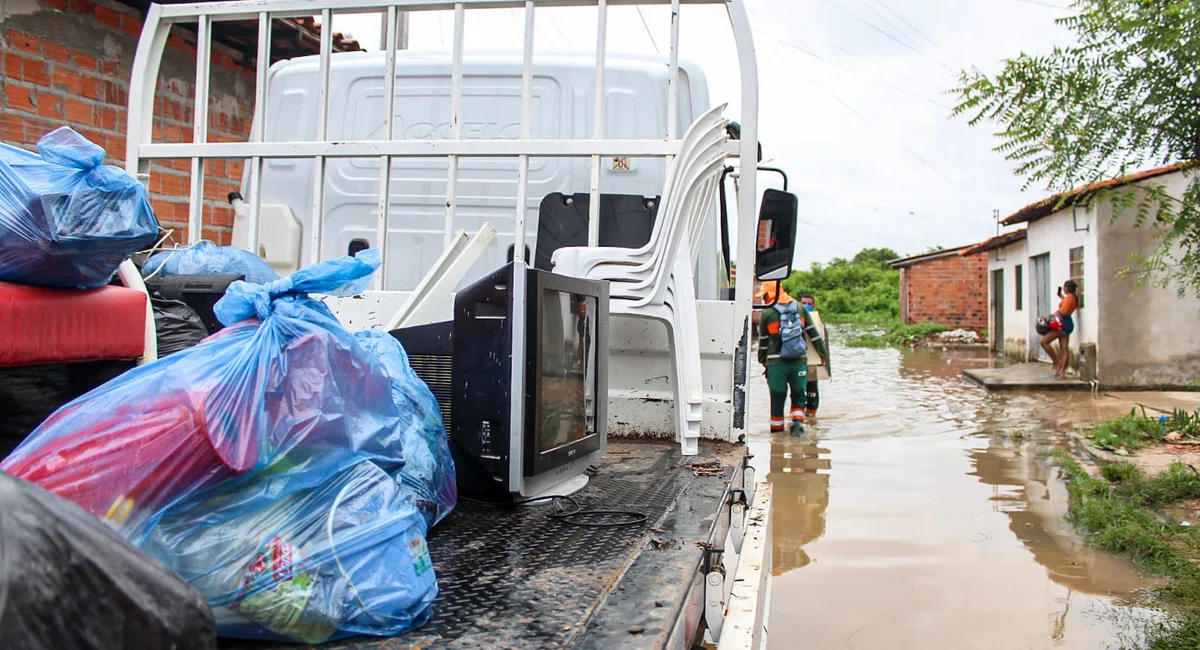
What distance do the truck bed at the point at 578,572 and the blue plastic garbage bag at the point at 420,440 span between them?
0.07 m

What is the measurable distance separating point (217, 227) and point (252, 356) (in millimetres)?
4048

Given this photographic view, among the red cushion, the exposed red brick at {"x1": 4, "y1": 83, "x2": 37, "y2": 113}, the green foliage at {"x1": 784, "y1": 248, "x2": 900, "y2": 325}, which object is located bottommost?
the red cushion

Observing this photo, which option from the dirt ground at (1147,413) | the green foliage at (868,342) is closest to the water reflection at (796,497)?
the dirt ground at (1147,413)

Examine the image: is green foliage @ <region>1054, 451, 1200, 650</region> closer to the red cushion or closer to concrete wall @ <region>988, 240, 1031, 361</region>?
the red cushion

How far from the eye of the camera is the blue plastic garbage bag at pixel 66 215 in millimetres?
1452

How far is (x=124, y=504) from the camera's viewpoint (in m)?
1.15

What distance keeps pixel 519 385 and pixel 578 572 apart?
1.68 ft

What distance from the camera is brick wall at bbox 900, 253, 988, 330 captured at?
26.6 m

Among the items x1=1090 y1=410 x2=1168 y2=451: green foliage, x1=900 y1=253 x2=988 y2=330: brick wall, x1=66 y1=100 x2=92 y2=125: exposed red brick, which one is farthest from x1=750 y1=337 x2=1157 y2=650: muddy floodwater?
x1=900 y1=253 x2=988 y2=330: brick wall

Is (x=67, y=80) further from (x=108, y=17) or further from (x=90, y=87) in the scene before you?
(x=108, y=17)

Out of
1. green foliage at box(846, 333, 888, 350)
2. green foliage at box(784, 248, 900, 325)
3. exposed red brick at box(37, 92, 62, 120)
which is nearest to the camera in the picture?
exposed red brick at box(37, 92, 62, 120)

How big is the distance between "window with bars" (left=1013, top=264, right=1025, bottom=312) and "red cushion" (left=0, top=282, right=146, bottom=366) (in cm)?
1777

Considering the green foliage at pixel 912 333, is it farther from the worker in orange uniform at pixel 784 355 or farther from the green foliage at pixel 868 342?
the worker in orange uniform at pixel 784 355

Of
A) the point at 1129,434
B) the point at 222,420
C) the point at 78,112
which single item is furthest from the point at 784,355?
the point at 222,420
